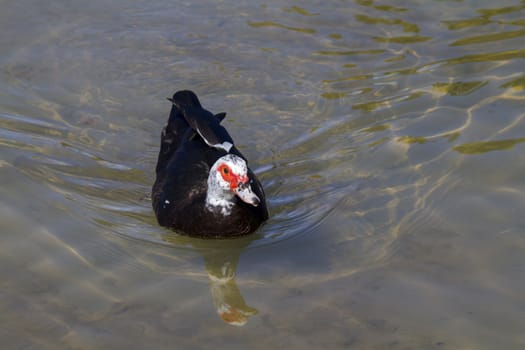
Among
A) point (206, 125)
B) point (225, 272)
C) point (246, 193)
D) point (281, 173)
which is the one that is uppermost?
point (206, 125)

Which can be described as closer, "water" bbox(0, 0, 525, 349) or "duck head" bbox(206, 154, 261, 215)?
"water" bbox(0, 0, 525, 349)

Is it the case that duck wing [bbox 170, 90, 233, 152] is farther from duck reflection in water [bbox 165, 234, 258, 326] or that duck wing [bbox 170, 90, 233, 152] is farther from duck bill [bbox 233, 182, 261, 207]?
duck reflection in water [bbox 165, 234, 258, 326]

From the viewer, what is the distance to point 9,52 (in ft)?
30.6

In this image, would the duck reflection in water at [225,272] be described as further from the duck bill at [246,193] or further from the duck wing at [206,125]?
the duck wing at [206,125]

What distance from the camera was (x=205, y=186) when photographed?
6.69 m

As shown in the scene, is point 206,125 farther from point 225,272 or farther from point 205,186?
point 225,272

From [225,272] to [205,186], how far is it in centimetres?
102

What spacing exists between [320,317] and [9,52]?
18.9ft

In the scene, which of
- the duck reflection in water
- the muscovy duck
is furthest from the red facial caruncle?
the duck reflection in water

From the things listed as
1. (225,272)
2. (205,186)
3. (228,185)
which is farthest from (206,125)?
(225,272)

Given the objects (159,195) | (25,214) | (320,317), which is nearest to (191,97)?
(159,195)

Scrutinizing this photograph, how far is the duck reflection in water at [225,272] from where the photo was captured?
5328 mm

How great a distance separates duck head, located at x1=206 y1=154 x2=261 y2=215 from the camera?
6145 millimetres

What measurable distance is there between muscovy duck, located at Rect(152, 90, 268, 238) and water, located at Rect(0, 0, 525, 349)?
0.15 m
